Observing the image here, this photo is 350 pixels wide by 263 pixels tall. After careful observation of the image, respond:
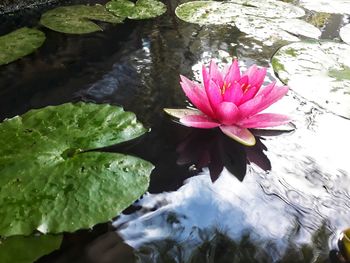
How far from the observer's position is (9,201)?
0.76 meters

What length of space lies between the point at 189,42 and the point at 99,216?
1.12 m

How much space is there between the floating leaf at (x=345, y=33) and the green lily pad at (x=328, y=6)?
34cm

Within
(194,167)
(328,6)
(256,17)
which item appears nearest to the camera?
(194,167)

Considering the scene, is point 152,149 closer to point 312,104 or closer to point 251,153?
point 251,153

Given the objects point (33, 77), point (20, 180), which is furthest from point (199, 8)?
point (20, 180)

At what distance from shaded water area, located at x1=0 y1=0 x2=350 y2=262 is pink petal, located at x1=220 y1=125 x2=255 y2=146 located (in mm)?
44

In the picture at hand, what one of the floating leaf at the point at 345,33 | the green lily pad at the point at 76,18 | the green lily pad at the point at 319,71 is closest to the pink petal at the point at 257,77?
the green lily pad at the point at 319,71

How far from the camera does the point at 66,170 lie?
2.75 feet

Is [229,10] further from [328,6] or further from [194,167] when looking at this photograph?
[194,167]

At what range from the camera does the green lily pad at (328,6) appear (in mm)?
2123

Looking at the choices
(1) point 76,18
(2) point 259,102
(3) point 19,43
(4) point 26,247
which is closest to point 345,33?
(2) point 259,102

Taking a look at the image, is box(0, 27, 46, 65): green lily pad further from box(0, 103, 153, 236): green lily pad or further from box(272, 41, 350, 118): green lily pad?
box(272, 41, 350, 118): green lily pad

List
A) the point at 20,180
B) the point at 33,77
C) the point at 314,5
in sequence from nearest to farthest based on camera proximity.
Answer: the point at 20,180, the point at 33,77, the point at 314,5

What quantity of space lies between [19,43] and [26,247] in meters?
1.12
